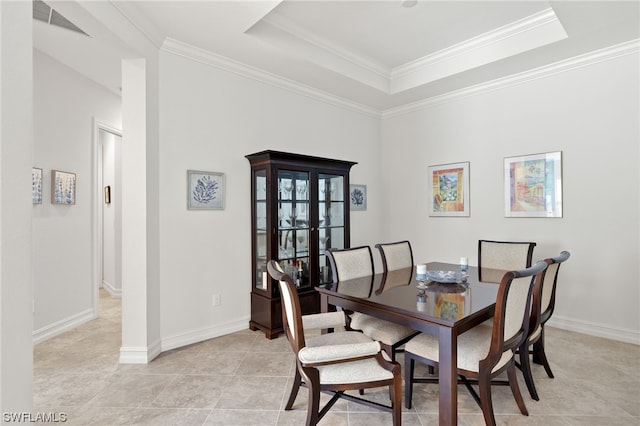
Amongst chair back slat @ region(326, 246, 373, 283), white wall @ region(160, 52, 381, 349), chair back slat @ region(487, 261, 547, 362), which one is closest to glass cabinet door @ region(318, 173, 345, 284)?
white wall @ region(160, 52, 381, 349)

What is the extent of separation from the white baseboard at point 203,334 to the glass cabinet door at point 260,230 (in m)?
0.44

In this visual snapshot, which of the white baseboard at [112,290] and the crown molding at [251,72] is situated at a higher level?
the crown molding at [251,72]

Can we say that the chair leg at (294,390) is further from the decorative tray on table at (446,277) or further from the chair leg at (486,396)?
the decorative tray on table at (446,277)

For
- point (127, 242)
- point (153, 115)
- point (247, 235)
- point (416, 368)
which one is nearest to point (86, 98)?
point (153, 115)

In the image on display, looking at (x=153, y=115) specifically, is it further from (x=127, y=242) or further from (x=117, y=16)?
(x=127, y=242)

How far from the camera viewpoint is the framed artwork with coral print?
3.22 m

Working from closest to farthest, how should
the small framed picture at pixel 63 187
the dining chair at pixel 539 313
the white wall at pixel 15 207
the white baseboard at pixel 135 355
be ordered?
the white wall at pixel 15 207 → the dining chair at pixel 539 313 → the white baseboard at pixel 135 355 → the small framed picture at pixel 63 187

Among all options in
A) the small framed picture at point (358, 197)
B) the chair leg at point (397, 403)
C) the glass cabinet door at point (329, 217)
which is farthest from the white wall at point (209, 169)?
the chair leg at point (397, 403)

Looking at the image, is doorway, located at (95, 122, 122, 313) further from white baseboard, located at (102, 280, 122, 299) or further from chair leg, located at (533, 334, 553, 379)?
chair leg, located at (533, 334, 553, 379)

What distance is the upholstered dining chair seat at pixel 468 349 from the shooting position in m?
1.85

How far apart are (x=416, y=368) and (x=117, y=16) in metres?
3.53

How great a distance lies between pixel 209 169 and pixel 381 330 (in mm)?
2235

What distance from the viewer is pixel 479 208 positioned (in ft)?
13.7

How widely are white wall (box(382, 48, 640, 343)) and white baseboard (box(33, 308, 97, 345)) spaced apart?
4373 mm
